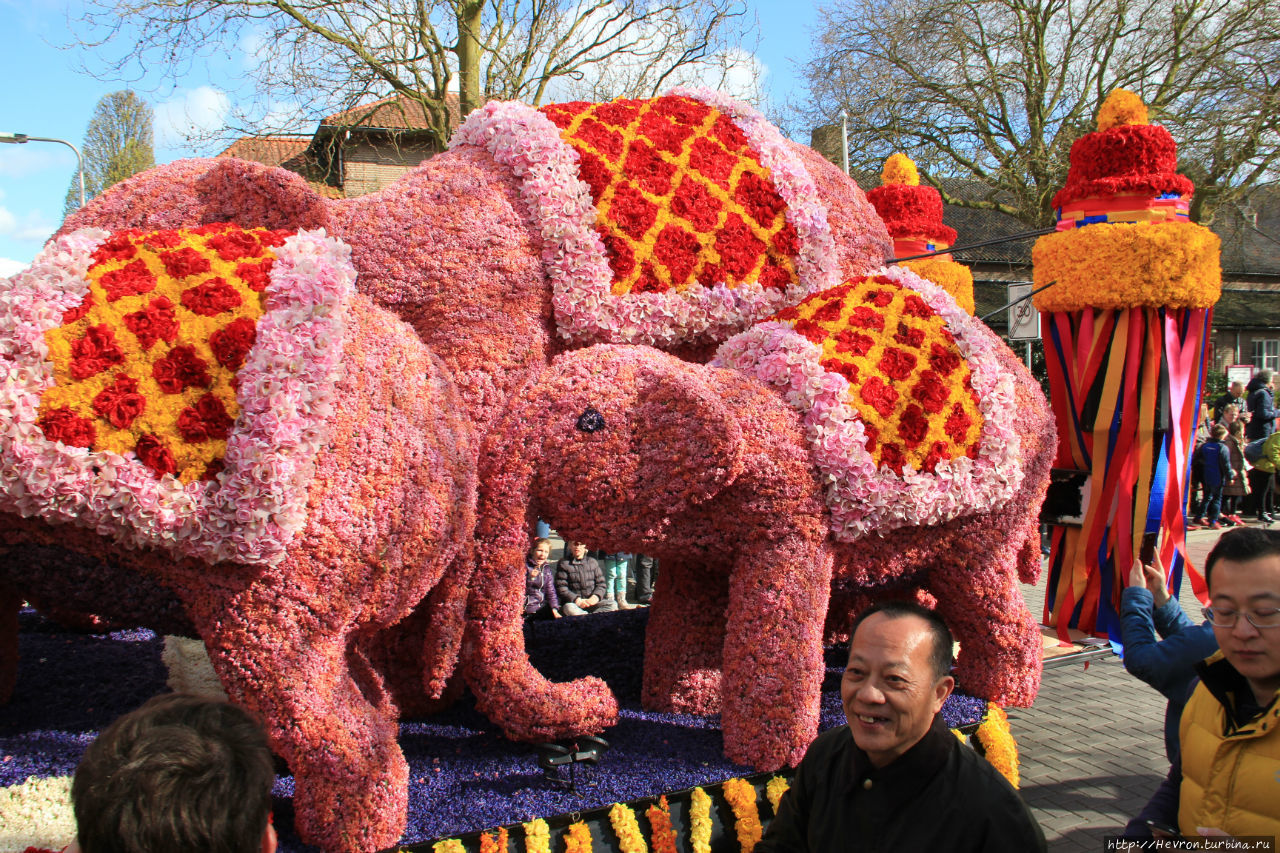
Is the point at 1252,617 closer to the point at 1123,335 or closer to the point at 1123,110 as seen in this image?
the point at 1123,335

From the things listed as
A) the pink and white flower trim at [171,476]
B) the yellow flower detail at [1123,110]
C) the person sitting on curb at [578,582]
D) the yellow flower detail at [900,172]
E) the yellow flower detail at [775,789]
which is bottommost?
the yellow flower detail at [775,789]

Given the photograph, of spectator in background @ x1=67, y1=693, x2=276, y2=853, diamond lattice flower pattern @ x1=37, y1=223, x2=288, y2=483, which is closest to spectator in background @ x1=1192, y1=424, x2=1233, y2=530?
diamond lattice flower pattern @ x1=37, y1=223, x2=288, y2=483

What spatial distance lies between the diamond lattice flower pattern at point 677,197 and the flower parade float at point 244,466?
3.79 feet

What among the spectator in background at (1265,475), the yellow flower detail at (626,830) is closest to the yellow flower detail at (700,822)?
the yellow flower detail at (626,830)

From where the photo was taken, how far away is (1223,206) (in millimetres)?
15750

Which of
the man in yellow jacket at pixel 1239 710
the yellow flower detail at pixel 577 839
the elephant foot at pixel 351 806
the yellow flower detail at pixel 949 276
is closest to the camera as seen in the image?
the man in yellow jacket at pixel 1239 710

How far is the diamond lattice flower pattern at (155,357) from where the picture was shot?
2.52m

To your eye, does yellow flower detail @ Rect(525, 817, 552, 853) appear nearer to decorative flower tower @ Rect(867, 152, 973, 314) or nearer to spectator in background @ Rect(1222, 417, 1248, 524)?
decorative flower tower @ Rect(867, 152, 973, 314)

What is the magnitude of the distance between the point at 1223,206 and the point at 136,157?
Answer: 972 inches

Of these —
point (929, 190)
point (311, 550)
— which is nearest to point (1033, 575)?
point (929, 190)

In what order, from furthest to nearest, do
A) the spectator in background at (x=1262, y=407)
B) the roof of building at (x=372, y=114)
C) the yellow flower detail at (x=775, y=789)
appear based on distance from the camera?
1. the spectator in background at (x=1262, y=407)
2. the roof of building at (x=372, y=114)
3. the yellow flower detail at (x=775, y=789)

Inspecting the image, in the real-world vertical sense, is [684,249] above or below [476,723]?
above

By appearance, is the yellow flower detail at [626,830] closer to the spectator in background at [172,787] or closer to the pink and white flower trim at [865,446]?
the pink and white flower trim at [865,446]

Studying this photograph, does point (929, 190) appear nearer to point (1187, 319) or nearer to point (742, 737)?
point (1187, 319)
